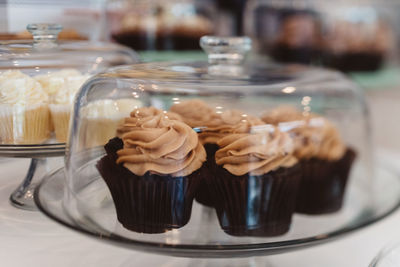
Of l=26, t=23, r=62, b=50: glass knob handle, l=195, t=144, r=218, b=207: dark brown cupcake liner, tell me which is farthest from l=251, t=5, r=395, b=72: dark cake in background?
l=195, t=144, r=218, b=207: dark brown cupcake liner

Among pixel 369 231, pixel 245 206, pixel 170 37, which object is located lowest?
pixel 369 231

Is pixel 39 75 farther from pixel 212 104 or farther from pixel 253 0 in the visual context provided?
pixel 253 0

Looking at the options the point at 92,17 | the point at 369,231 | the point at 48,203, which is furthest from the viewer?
the point at 92,17

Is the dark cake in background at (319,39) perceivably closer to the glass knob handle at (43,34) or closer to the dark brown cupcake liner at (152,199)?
the glass knob handle at (43,34)

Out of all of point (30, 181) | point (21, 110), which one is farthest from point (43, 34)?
point (30, 181)

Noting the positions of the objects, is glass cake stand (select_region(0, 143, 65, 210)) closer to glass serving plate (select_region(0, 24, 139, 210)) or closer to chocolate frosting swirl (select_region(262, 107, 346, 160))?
glass serving plate (select_region(0, 24, 139, 210))

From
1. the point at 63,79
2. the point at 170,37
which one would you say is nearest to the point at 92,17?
the point at 170,37

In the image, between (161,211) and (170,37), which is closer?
(161,211)

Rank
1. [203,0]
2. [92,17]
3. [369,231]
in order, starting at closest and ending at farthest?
[369,231]
[92,17]
[203,0]
